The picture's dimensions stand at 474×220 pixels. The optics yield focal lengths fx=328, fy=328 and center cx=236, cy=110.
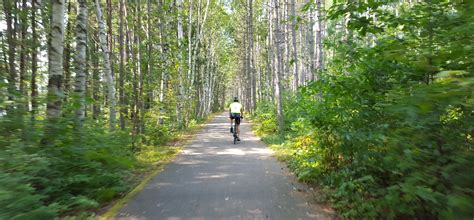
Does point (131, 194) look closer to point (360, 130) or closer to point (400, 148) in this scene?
point (360, 130)

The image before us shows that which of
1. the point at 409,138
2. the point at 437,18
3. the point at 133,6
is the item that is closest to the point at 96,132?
the point at 409,138

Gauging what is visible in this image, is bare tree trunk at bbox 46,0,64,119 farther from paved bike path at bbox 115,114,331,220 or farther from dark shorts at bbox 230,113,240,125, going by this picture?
dark shorts at bbox 230,113,240,125

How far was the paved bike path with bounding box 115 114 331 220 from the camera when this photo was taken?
5344 millimetres

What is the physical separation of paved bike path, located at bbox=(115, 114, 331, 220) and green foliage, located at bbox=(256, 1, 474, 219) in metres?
0.76

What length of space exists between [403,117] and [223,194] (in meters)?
3.78

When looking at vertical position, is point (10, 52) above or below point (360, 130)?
above

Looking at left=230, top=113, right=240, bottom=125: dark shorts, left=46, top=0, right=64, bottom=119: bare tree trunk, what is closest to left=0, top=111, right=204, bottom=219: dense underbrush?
left=46, top=0, right=64, bottom=119: bare tree trunk

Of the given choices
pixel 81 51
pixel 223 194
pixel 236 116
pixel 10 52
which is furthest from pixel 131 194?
pixel 236 116

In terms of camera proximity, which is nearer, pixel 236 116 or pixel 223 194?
pixel 223 194

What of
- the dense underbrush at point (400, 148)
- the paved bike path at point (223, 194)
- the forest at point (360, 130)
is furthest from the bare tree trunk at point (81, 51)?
the dense underbrush at point (400, 148)

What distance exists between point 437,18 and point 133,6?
13.5 meters

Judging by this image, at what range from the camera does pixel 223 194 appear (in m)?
6.39

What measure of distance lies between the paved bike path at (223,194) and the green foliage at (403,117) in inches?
29.7

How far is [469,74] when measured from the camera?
2982 mm
